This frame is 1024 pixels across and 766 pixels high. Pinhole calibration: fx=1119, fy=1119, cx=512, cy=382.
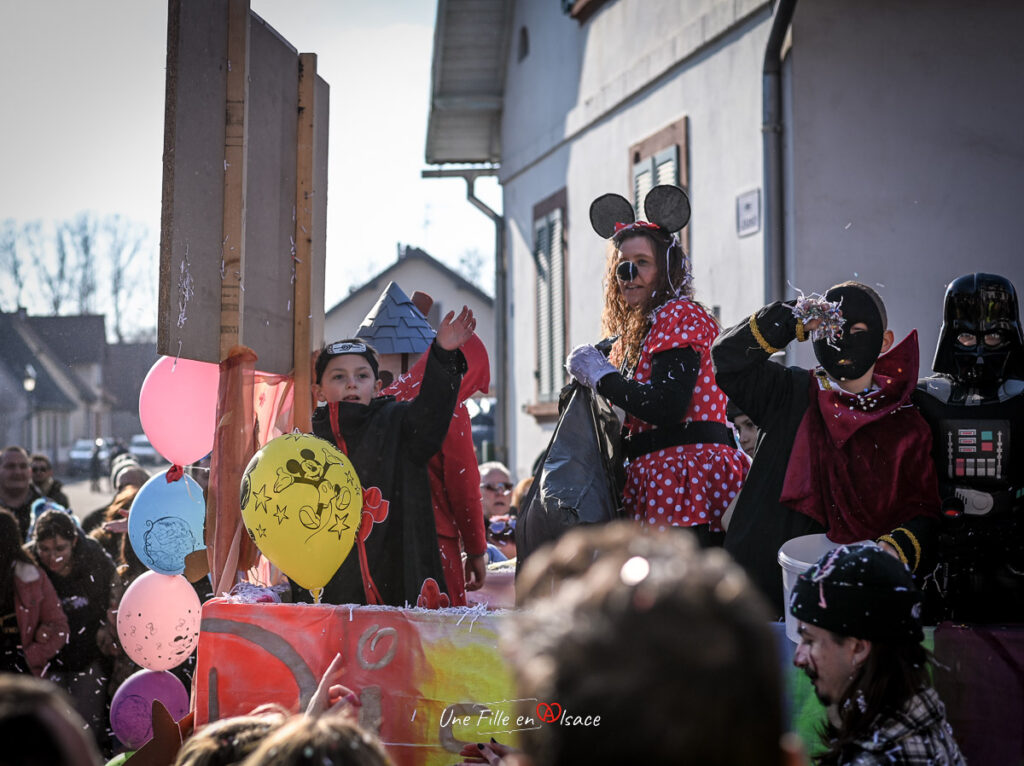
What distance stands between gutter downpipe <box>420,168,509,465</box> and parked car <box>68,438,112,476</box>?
88.6ft

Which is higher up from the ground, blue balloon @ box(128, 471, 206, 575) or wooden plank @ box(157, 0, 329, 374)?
wooden plank @ box(157, 0, 329, 374)

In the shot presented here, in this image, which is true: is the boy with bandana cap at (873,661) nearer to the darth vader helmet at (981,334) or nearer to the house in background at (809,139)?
the darth vader helmet at (981,334)

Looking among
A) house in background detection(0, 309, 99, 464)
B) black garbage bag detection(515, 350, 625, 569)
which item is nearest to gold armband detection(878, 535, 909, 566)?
black garbage bag detection(515, 350, 625, 569)

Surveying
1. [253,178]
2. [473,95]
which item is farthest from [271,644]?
[473,95]

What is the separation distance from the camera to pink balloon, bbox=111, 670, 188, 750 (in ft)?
16.3

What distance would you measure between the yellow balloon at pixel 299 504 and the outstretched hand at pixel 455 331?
513 millimetres

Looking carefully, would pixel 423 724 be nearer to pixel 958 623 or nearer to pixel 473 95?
pixel 958 623

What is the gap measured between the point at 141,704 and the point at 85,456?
127 feet

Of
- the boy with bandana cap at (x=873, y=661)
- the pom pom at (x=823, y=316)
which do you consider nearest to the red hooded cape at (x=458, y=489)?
the pom pom at (x=823, y=316)

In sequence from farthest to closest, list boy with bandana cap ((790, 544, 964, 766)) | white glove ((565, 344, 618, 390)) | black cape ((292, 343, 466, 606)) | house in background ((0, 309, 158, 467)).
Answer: house in background ((0, 309, 158, 467)) < black cape ((292, 343, 466, 606)) < white glove ((565, 344, 618, 390)) < boy with bandana cap ((790, 544, 964, 766))

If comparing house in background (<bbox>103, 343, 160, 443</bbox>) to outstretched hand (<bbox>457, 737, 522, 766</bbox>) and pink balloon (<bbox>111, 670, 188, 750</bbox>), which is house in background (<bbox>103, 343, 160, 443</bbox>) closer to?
pink balloon (<bbox>111, 670, 188, 750</bbox>)

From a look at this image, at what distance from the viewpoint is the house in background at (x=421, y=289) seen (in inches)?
1275

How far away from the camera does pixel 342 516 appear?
11.7ft

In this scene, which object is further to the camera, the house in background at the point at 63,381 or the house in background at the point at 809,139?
the house in background at the point at 63,381
